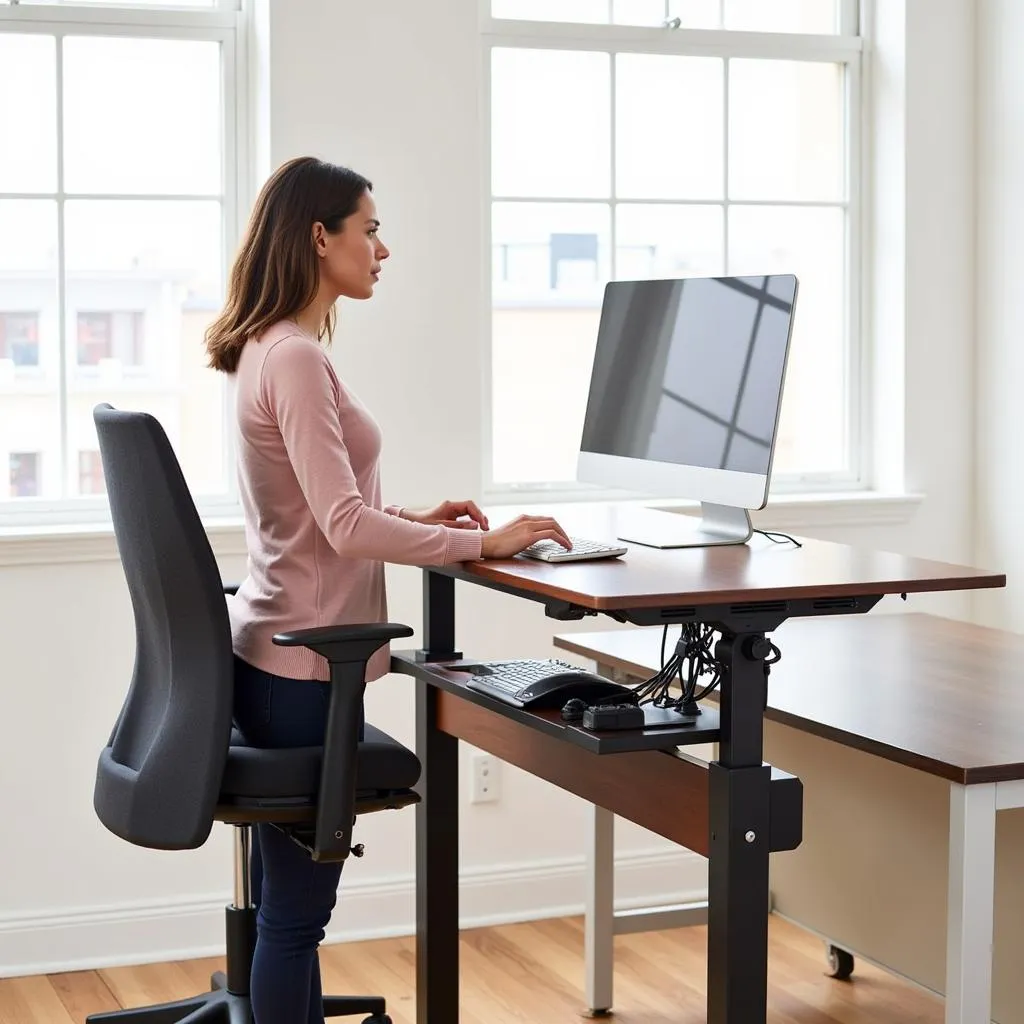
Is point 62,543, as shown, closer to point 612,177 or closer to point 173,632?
point 173,632

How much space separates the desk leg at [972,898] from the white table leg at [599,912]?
3.78 ft

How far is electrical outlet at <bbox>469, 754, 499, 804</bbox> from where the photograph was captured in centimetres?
365

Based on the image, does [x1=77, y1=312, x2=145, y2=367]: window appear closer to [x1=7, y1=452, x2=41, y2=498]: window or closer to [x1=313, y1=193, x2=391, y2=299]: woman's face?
[x1=7, y1=452, x2=41, y2=498]: window

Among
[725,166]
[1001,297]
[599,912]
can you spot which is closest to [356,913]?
[599,912]

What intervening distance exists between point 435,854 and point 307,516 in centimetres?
80

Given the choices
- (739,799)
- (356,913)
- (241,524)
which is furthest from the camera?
(356,913)

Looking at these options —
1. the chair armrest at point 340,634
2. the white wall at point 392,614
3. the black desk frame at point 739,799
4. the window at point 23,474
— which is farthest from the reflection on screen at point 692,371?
the window at point 23,474

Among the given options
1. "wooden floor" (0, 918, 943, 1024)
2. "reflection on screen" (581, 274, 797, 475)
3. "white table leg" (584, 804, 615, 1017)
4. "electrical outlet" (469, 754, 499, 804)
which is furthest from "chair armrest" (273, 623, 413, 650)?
"electrical outlet" (469, 754, 499, 804)

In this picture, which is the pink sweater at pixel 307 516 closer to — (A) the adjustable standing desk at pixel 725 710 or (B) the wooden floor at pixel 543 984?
(A) the adjustable standing desk at pixel 725 710

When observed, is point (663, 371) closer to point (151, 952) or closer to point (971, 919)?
point (971, 919)

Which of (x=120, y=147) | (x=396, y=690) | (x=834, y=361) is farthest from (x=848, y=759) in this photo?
(x=120, y=147)

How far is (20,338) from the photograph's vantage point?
11.3ft

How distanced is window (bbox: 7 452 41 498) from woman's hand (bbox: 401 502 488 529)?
124 cm

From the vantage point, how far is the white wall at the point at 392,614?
132 inches
